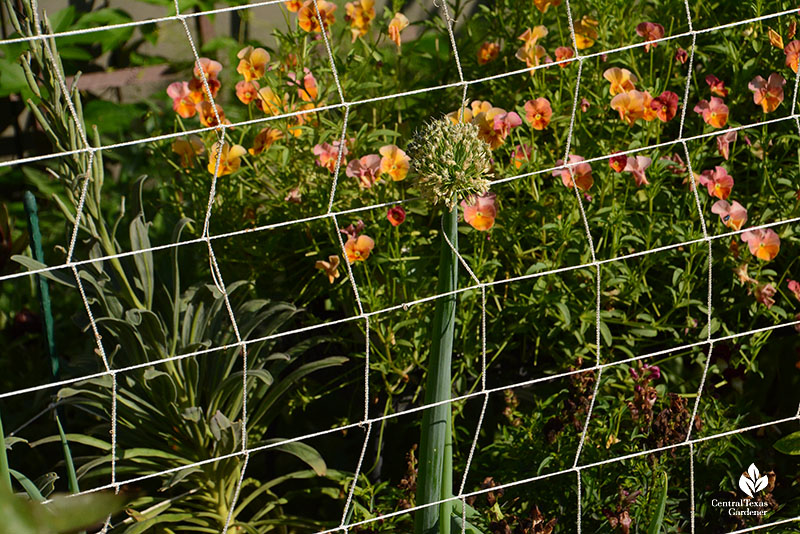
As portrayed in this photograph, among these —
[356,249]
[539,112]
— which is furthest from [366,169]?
[539,112]

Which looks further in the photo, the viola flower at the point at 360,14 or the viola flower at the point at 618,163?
the viola flower at the point at 360,14

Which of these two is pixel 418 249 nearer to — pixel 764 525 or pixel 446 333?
pixel 446 333

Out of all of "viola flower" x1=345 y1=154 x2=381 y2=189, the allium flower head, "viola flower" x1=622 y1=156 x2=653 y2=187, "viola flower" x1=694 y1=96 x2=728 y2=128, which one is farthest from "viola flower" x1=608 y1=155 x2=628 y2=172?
the allium flower head

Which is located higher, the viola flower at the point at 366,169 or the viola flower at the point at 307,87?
the viola flower at the point at 307,87

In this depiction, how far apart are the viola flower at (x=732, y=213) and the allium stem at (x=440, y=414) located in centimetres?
71

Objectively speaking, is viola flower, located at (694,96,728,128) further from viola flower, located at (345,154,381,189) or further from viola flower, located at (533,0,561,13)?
viola flower, located at (345,154,381,189)

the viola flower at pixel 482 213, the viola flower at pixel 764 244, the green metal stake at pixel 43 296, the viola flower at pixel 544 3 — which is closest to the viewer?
the green metal stake at pixel 43 296

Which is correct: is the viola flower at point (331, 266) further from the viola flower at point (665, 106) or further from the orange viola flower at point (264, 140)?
the viola flower at point (665, 106)

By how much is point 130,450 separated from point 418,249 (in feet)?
2.38

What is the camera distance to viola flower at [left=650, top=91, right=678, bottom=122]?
5.39 feet

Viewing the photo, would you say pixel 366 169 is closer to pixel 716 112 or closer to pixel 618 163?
pixel 618 163

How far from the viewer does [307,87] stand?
5.90ft

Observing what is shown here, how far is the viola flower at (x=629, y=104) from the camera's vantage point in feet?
5.36

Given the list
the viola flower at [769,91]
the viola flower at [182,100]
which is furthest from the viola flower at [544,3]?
the viola flower at [182,100]
